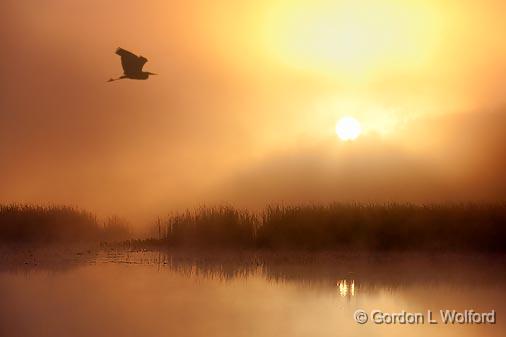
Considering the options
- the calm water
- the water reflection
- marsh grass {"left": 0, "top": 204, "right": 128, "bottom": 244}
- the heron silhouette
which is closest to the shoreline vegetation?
marsh grass {"left": 0, "top": 204, "right": 128, "bottom": 244}

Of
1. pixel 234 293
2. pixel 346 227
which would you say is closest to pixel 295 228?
pixel 346 227

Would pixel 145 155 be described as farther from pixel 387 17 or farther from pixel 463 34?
pixel 463 34

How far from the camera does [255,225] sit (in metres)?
4.40

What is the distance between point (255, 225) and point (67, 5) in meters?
2.10

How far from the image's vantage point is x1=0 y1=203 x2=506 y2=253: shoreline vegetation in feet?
13.9

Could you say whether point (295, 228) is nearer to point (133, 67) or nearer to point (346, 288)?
point (346, 288)

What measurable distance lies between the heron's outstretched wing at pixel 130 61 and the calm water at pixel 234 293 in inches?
52.0

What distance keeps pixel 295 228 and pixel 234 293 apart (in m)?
0.92

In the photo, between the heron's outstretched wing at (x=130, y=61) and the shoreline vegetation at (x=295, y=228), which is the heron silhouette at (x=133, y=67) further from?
the shoreline vegetation at (x=295, y=228)

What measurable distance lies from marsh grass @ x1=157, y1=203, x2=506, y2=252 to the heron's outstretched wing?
1103 mm

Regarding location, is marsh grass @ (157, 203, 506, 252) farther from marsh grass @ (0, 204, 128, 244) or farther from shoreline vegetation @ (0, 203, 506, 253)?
marsh grass @ (0, 204, 128, 244)

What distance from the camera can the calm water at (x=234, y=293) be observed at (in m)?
3.22

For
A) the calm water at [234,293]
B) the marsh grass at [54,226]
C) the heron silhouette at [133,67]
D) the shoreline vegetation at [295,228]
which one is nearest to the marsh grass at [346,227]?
the shoreline vegetation at [295,228]

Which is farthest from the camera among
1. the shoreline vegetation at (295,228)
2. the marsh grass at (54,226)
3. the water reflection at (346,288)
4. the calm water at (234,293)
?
the marsh grass at (54,226)
